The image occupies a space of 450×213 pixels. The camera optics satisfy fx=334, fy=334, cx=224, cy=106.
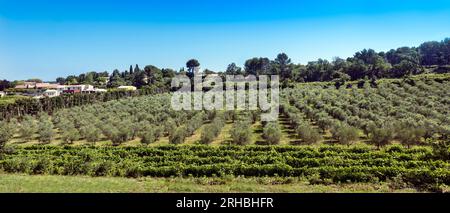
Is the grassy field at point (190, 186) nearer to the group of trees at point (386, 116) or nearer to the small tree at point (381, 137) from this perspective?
the small tree at point (381, 137)

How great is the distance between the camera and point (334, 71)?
9694 centimetres

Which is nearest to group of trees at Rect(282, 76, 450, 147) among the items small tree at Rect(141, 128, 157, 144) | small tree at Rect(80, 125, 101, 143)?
small tree at Rect(141, 128, 157, 144)

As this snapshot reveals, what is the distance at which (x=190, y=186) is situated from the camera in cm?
1614

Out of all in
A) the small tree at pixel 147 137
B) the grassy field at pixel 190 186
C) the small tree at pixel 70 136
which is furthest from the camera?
the small tree at pixel 70 136

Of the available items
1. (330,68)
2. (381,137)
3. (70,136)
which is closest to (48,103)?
(70,136)

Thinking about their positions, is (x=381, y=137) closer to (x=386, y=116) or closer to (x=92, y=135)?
(x=386, y=116)

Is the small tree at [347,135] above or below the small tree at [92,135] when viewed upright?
above

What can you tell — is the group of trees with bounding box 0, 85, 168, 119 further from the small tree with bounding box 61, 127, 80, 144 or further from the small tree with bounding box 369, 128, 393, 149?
the small tree with bounding box 369, 128, 393, 149

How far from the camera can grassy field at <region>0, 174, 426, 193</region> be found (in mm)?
15211

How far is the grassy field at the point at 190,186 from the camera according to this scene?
1521 centimetres

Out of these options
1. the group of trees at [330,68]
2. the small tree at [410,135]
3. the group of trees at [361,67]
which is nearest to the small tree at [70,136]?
the small tree at [410,135]
